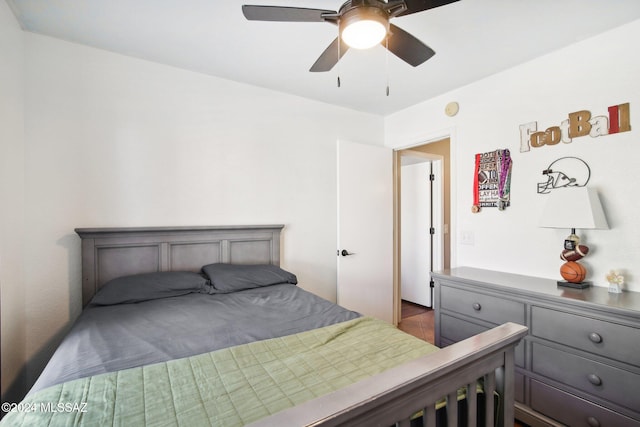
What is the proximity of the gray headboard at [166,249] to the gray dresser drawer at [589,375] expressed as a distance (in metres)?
2.08

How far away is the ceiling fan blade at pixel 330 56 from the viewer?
158 centimetres

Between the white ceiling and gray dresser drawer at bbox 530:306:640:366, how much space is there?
175cm

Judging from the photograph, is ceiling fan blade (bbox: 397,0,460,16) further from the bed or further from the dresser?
the dresser

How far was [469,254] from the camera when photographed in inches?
108

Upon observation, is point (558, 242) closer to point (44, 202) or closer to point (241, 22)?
point (241, 22)

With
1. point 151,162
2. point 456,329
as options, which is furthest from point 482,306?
point 151,162

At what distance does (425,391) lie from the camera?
32.2 inches

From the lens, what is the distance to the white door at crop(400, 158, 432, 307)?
4223mm

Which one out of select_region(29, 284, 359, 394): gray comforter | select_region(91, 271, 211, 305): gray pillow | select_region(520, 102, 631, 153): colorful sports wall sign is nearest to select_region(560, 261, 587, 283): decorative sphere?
select_region(520, 102, 631, 153): colorful sports wall sign

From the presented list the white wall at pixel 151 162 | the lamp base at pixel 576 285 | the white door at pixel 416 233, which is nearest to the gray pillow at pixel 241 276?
the white wall at pixel 151 162

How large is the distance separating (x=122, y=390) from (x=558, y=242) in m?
2.64

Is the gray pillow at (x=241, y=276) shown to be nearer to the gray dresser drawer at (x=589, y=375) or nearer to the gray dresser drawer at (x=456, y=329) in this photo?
the gray dresser drawer at (x=456, y=329)

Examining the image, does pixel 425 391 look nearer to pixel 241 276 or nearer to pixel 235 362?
pixel 235 362

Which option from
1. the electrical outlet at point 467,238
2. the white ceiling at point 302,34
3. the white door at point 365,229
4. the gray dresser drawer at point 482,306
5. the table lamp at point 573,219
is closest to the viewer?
the white ceiling at point 302,34
